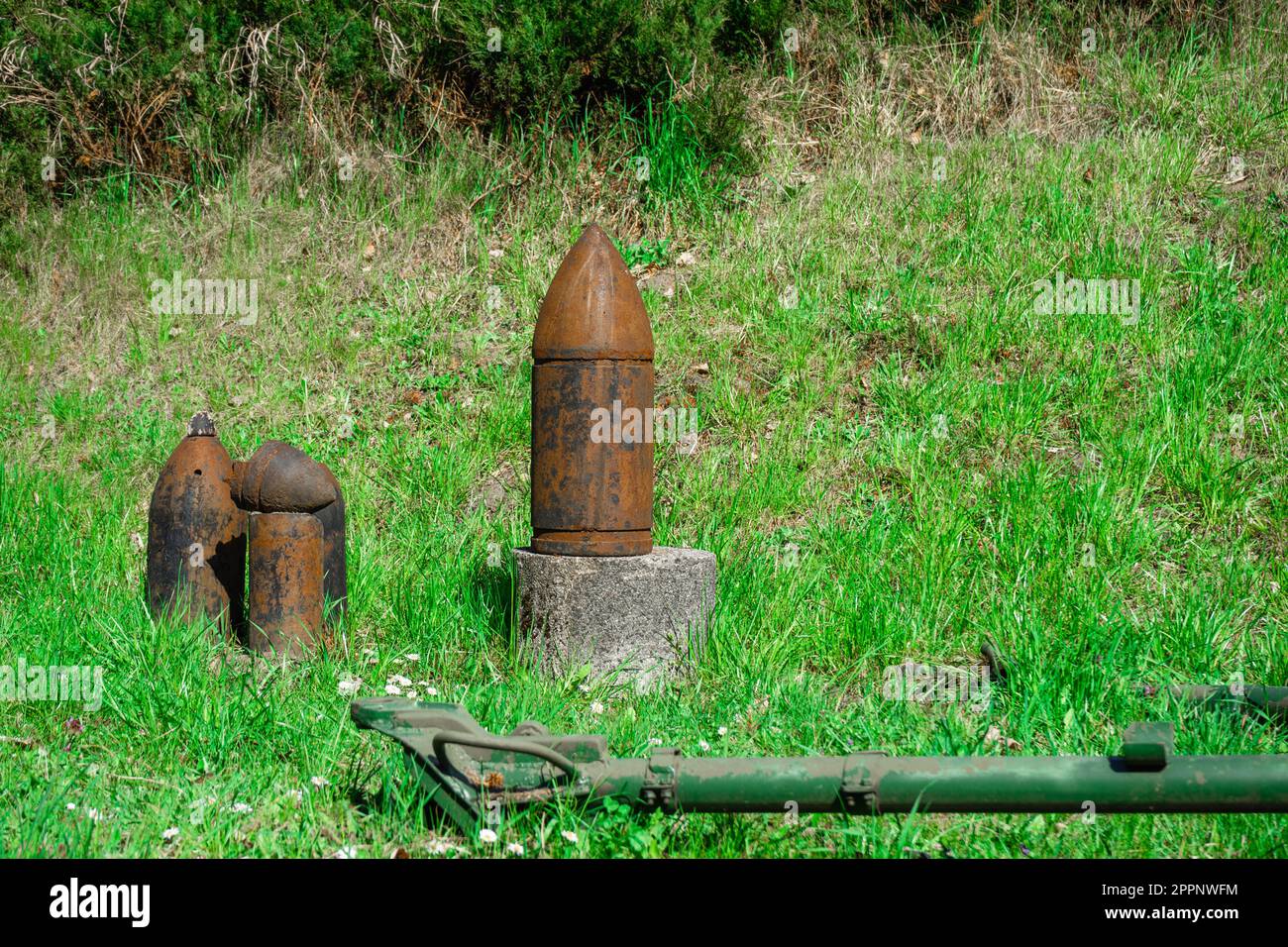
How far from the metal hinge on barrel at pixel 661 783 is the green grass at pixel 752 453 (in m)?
0.13

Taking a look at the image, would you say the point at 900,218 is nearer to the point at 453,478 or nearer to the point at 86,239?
the point at 453,478

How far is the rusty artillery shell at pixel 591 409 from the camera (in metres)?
4.18

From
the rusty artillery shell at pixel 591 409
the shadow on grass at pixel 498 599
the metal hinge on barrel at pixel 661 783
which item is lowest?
the metal hinge on barrel at pixel 661 783

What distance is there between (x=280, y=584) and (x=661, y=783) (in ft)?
7.53

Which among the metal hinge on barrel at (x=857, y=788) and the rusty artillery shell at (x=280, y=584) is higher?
the rusty artillery shell at (x=280, y=584)

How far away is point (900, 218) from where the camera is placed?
711 cm

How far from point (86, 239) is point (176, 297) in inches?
35.9

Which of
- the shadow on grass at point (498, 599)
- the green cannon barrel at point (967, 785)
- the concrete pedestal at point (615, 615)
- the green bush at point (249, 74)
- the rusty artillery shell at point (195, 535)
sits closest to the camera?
the green cannon barrel at point (967, 785)

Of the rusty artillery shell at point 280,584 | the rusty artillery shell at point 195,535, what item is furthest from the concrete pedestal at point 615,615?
the rusty artillery shell at point 195,535

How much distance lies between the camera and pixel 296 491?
4352 millimetres

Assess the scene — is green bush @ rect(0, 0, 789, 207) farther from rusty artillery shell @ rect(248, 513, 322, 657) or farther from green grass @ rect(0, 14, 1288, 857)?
rusty artillery shell @ rect(248, 513, 322, 657)

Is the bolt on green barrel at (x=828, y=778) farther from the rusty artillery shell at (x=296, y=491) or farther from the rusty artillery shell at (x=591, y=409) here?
the rusty artillery shell at (x=296, y=491)

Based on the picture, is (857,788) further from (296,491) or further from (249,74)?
(249,74)

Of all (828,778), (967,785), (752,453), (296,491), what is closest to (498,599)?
(296,491)
